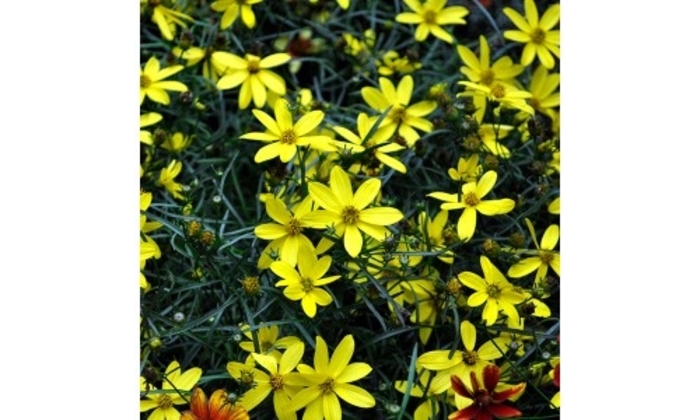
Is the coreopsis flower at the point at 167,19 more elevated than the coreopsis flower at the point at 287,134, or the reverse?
the coreopsis flower at the point at 167,19

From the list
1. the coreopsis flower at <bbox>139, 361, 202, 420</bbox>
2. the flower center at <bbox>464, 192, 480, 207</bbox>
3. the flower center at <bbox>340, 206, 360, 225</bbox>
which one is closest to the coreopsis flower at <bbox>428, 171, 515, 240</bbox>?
the flower center at <bbox>464, 192, 480, 207</bbox>

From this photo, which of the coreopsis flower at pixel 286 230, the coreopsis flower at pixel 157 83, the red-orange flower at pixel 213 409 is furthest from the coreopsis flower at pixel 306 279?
the coreopsis flower at pixel 157 83

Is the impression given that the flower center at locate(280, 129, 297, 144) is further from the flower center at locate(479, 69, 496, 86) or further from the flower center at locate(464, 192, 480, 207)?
the flower center at locate(479, 69, 496, 86)

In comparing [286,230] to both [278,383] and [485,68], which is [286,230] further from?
[485,68]

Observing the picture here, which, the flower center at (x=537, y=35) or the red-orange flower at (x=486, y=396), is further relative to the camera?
the flower center at (x=537, y=35)

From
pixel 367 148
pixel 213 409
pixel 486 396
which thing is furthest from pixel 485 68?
pixel 213 409

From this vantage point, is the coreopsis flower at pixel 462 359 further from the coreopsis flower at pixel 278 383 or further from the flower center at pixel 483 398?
the coreopsis flower at pixel 278 383
